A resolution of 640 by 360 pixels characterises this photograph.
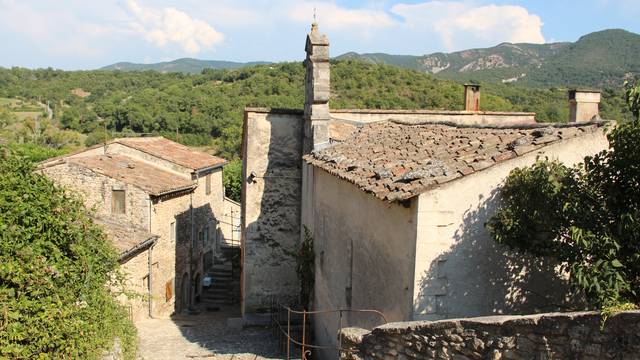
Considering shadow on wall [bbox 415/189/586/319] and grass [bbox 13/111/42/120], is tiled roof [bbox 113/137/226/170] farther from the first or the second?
grass [bbox 13/111/42/120]

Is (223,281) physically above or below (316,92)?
below

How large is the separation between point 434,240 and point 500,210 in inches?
35.7

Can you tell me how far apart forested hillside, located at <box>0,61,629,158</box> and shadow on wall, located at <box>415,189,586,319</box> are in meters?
21.2

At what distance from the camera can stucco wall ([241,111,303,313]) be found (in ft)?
54.9

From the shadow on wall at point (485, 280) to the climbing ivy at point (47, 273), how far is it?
4213mm

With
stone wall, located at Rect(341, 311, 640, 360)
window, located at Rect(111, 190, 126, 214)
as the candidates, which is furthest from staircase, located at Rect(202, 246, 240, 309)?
stone wall, located at Rect(341, 311, 640, 360)

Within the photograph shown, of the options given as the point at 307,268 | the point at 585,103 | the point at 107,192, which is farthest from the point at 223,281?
the point at 585,103

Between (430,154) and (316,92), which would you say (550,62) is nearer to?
(316,92)

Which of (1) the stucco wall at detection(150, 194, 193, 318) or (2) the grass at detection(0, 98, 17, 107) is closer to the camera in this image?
(1) the stucco wall at detection(150, 194, 193, 318)

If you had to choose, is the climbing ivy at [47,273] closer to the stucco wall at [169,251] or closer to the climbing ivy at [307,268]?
the climbing ivy at [307,268]

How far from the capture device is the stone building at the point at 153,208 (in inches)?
771

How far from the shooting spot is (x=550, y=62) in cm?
8719

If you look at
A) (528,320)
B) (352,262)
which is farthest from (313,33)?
(528,320)

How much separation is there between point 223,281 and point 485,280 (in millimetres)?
21909
